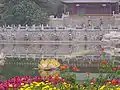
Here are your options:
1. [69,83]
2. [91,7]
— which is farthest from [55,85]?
[91,7]

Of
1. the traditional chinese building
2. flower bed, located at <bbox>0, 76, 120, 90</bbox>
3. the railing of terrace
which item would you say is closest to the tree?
the railing of terrace

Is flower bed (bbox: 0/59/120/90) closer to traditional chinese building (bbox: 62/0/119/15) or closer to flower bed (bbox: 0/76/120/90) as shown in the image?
flower bed (bbox: 0/76/120/90)

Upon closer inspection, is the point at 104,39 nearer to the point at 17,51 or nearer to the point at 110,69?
the point at 17,51

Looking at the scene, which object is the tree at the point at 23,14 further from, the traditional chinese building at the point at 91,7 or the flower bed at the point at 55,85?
the flower bed at the point at 55,85

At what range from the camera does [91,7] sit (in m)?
43.1

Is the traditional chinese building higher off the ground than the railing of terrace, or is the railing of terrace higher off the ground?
the traditional chinese building

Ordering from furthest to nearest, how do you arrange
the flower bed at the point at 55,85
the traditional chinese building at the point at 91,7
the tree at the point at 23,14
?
the traditional chinese building at the point at 91,7 → the tree at the point at 23,14 → the flower bed at the point at 55,85

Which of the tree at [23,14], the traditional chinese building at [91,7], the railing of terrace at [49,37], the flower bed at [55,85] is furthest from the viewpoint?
the traditional chinese building at [91,7]

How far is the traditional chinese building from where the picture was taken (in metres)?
42.5

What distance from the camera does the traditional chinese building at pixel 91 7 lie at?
42469 millimetres

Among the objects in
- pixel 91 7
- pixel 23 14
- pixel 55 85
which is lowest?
pixel 55 85

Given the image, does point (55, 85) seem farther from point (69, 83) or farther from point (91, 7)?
point (91, 7)

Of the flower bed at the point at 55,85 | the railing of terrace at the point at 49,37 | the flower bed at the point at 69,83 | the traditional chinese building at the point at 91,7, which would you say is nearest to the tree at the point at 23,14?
the railing of terrace at the point at 49,37

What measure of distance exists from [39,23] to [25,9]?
1.72m
